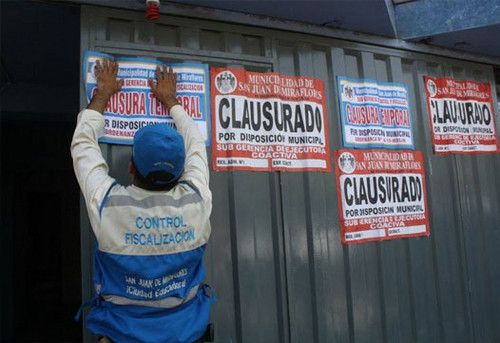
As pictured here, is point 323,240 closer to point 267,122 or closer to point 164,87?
point 267,122

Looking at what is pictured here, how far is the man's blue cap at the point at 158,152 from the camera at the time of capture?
1.81 m

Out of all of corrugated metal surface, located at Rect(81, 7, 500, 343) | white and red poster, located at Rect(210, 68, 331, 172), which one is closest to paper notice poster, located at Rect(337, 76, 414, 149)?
corrugated metal surface, located at Rect(81, 7, 500, 343)

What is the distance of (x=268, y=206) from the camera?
281 centimetres

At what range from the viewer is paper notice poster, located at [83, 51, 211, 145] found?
7.95 feet

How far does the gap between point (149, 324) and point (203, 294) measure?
0.39m

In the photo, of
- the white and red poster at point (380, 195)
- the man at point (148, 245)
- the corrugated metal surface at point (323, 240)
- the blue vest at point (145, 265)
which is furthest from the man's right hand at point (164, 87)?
the white and red poster at point (380, 195)

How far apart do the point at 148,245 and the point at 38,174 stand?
225 inches

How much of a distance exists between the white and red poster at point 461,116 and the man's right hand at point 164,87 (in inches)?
93.0

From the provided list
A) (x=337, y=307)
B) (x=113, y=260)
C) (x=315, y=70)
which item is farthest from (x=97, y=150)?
(x=337, y=307)

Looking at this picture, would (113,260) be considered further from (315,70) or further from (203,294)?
(315,70)

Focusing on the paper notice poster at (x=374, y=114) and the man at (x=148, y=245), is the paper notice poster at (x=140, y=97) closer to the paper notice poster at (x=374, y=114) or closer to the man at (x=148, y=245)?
the man at (x=148, y=245)

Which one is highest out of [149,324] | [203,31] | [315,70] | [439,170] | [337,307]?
[203,31]

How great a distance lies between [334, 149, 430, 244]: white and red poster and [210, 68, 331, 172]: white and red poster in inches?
10.9

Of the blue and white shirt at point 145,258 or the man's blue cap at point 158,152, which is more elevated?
the man's blue cap at point 158,152
